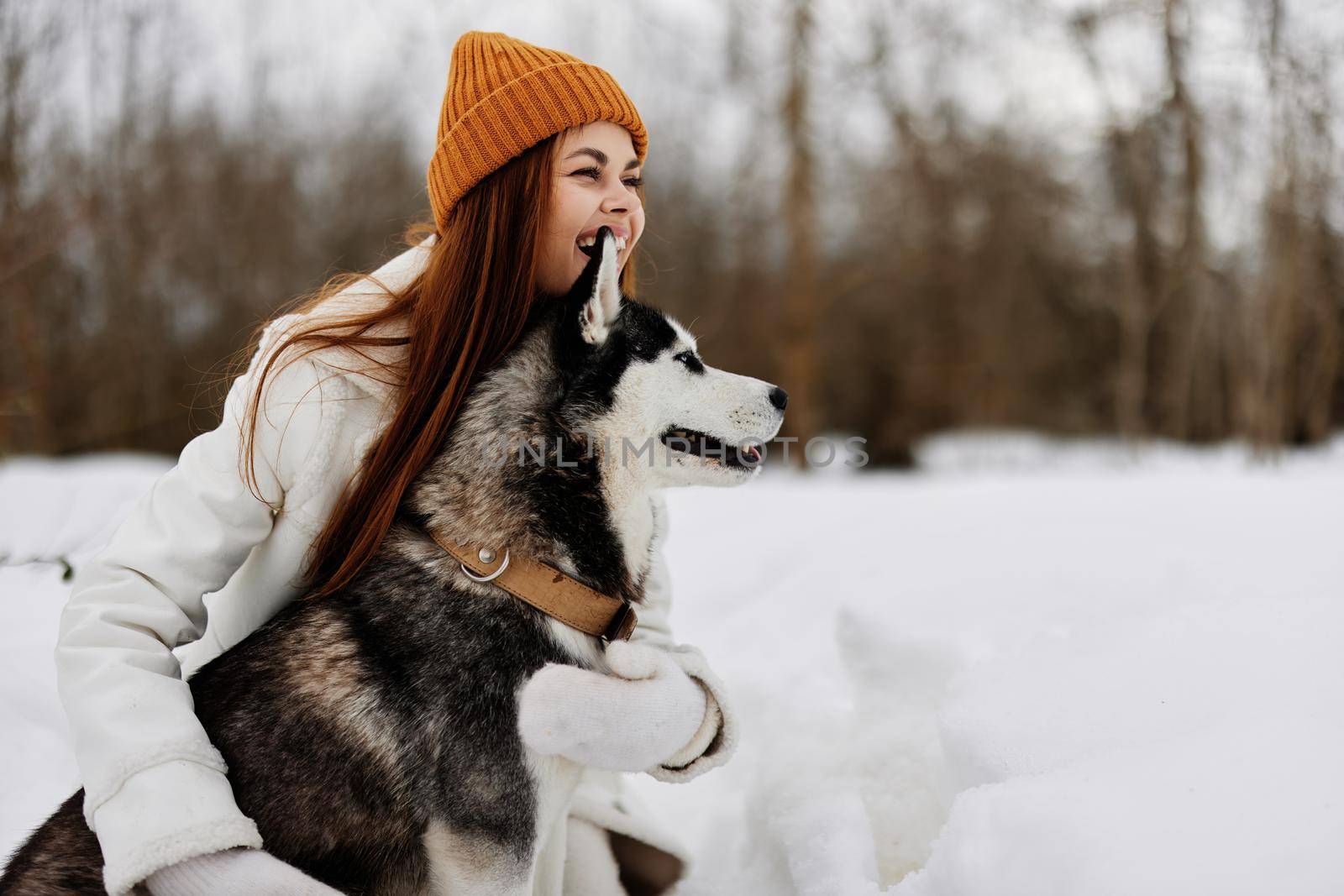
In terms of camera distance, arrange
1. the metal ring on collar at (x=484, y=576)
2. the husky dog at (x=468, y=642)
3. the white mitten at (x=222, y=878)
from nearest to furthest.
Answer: the white mitten at (x=222, y=878)
the husky dog at (x=468, y=642)
the metal ring on collar at (x=484, y=576)

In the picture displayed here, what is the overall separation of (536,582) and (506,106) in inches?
40.4

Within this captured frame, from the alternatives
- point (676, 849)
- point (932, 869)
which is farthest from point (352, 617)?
point (932, 869)

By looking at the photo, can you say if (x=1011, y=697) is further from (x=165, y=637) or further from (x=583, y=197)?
(x=165, y=637)

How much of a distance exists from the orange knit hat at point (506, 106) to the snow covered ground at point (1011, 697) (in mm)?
1626

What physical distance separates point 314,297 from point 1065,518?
120 inches

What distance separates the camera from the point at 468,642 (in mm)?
1566

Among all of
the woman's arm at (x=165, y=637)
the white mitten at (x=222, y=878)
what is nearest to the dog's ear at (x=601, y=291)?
the woman's arm at (x=165, y=637)

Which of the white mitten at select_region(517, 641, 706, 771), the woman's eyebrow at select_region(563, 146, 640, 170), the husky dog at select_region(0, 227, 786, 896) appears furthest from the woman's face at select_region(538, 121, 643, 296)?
the white mitten at select_region(517, 641, 706, 771)

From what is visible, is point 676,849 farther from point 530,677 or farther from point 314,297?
point 314,297

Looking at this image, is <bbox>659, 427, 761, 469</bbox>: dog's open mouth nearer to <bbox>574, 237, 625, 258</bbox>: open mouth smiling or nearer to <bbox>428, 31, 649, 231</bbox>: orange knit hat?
<bbox>574, 237, 625, 258</bbox>: open mouth smiling

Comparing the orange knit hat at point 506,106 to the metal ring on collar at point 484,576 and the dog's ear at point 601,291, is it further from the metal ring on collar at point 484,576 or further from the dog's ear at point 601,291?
the metal ring on collar at point 484,576

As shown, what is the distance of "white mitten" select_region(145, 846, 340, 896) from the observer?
4.44 ft

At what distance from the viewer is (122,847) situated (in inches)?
52.6

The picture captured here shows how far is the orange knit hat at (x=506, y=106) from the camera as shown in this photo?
1.83m
